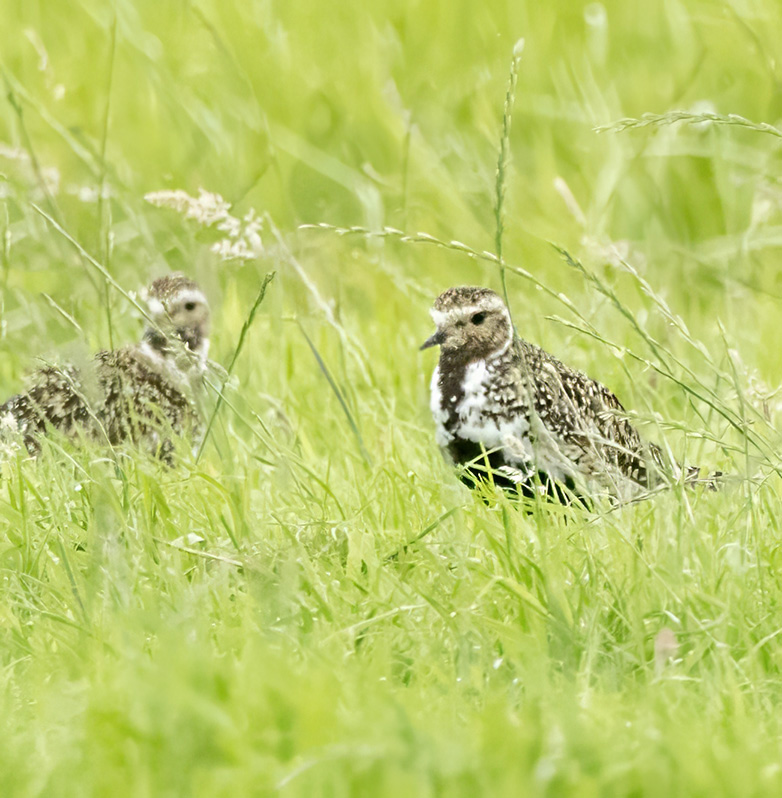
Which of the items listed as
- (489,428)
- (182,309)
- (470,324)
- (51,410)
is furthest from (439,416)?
(51,410)

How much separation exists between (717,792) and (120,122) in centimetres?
722

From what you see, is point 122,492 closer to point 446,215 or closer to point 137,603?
point 137,603

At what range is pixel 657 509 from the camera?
4074mm

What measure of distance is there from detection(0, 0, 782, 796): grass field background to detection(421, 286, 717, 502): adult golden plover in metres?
0.24

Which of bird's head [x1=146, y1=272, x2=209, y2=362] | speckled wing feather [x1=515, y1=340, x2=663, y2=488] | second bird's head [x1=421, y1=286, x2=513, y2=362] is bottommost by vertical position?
speckled wing feather [x1=515, y1=340, x2=663, y2=488]

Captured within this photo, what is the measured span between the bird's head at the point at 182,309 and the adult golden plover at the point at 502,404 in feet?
3.97

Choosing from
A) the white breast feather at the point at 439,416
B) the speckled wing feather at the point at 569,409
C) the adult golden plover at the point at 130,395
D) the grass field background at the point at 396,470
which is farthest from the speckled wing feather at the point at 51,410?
the speckled wing feather at the point at 569,409

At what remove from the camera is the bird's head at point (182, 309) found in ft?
20.6

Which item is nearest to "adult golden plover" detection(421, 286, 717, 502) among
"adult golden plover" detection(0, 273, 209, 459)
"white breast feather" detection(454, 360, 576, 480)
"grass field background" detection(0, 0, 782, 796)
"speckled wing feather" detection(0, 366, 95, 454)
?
"white breast feather" detection(454, 360, 576, 480)

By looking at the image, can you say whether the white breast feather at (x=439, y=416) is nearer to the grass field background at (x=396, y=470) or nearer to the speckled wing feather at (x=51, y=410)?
the grass field background at (x=396, y=470)

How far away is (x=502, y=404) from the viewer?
5.35m

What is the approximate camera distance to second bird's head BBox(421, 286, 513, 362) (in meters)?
5.62

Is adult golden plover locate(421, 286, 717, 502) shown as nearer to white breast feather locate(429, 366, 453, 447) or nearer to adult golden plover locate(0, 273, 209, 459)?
white breast feather locate(429, 366, 453, 447)

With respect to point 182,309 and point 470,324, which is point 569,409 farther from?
point 182,309
